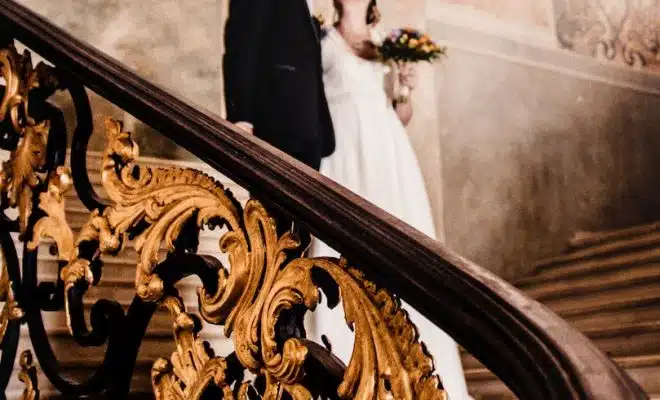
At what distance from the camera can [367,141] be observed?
4.05 metres

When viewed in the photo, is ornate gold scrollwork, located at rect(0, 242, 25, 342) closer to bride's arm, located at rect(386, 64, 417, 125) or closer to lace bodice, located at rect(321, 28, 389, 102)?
lace bodice, located at rect(321, 28, 389, 102)

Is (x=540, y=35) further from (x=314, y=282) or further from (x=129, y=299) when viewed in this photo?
(x=314, y=282)

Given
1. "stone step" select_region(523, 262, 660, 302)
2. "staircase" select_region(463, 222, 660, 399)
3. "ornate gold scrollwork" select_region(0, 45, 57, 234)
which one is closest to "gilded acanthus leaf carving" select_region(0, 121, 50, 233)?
"ornate gold scrollwork" select_region(0, 45, 57, 234)

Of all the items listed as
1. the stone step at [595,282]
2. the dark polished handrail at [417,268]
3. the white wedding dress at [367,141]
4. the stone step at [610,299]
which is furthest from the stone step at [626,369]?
the dark polished handrail at [417,268]

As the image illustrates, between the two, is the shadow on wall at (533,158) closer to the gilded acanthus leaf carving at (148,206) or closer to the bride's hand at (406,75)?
the bride's hand at (406,75)

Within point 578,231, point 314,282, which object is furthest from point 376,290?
point 578,231

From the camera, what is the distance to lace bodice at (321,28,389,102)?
4.09 meters

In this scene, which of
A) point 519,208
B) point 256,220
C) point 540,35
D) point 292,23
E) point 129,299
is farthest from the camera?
point 540,35

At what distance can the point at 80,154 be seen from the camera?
151 centimetres

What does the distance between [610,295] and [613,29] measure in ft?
9.93

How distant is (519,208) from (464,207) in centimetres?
60

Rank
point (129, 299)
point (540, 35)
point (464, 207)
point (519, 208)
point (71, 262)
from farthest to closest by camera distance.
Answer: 1. point (540, 35)
2. point (519, 208)
3. point (464, 207)
4. point (129, 299)
5. point (71, 262)

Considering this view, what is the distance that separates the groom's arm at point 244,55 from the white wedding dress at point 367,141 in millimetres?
495

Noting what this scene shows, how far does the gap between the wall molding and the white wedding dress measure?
4.87 feet
